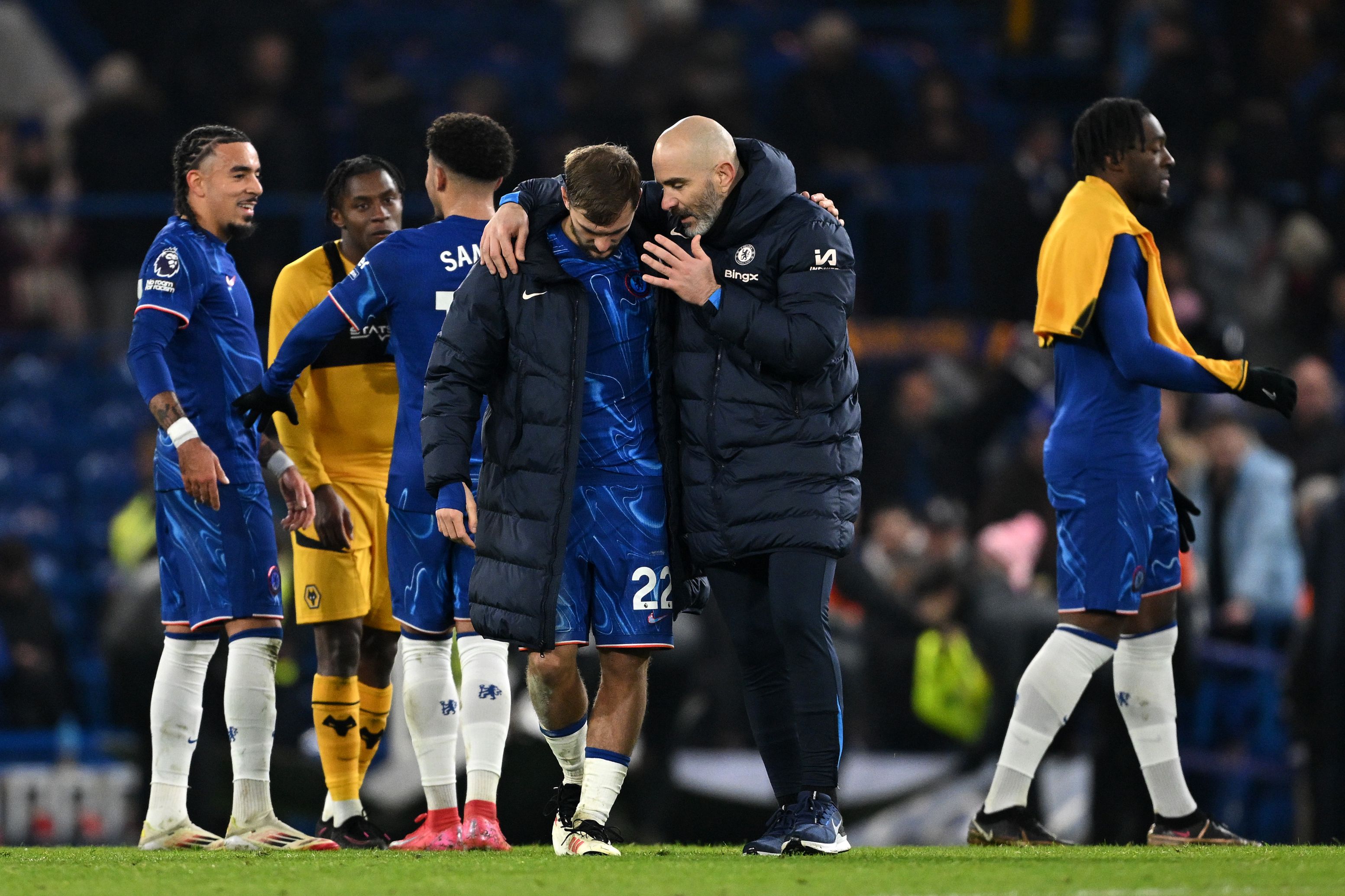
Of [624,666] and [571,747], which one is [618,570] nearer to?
[624,666]

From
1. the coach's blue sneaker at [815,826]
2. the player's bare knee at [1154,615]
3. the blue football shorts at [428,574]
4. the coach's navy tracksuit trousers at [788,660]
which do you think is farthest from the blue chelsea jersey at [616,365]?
the player's bare knee at [1154,615]

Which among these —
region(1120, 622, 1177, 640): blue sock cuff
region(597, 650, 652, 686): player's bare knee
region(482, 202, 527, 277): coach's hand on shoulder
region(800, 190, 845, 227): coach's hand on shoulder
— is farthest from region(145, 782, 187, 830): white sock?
region(1120, 622, 1177, 640): blue sock cuff

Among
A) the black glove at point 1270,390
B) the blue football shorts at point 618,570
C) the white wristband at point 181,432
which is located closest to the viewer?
the blue football shorts at point 618,570

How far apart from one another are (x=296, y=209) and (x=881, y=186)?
15.0ft

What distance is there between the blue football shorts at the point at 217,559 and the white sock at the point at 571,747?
1.11 metres

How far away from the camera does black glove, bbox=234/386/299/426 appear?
6.11 metres

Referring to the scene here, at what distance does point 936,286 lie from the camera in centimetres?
1513

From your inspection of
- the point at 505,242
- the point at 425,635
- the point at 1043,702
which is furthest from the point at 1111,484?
the point at 425,635

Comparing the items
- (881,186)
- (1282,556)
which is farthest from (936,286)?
(1282,556)

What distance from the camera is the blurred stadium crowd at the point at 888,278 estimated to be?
10.3 meters

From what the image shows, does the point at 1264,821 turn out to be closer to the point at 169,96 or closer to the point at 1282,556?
the point at 1282,556

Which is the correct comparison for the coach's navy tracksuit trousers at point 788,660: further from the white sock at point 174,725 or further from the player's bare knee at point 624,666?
the white sock at point 174,725

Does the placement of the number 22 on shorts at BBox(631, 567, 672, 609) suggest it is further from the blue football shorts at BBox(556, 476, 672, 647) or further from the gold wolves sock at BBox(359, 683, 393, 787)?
the gold wolves sock at BBox(359, 683, 393, 787)

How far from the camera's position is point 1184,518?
6.55 meters
